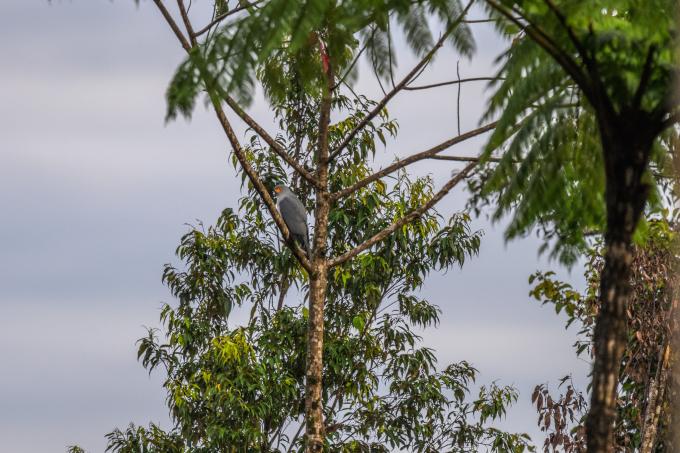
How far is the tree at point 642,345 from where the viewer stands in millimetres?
10781

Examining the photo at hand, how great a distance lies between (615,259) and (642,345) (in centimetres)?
592

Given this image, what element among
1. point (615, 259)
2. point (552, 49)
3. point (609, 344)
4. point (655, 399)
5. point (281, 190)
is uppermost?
point (281, 190)

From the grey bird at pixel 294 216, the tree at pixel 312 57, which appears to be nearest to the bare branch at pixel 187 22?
the tree at pixel 312 57

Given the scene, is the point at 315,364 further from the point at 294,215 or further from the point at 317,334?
the point at 294,215

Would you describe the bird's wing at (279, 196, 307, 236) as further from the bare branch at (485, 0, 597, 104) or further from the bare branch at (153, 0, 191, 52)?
the bare branch at (485, 0, 597, 104)

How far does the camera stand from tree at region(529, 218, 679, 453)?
35.4ft

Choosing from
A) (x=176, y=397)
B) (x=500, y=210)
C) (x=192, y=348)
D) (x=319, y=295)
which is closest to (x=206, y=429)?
(x=176, y=397)

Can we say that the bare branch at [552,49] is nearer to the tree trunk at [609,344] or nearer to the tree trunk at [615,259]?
the tree trunk at [615,259]

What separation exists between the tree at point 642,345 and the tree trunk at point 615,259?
528 centimetres

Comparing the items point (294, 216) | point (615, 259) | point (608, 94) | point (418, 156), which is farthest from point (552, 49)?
point (294, 216)

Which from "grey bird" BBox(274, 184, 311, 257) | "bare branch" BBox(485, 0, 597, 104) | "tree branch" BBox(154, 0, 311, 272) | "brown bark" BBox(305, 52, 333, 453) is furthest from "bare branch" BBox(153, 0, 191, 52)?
"bare branch" BBox(485, 0, 597, 104)

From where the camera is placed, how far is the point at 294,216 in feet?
41.8

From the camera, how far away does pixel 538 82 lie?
558 cm

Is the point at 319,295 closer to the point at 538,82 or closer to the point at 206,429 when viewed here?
the point at 206,429
